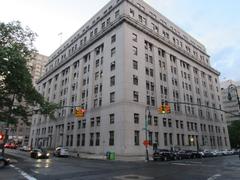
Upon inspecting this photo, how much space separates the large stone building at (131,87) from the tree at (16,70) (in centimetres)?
1204

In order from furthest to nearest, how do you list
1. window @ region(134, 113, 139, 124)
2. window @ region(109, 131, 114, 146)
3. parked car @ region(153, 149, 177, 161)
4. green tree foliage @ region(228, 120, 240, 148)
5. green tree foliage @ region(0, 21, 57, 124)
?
green tree foliage @ region(228, 120, 240, 148), window @ region(134, 113, 139, 124), window @ region(109, 131, 114, 146), parked car @ region(153, 149, 177, 161), green tree foliage @ region(0, 21, 57, 124)

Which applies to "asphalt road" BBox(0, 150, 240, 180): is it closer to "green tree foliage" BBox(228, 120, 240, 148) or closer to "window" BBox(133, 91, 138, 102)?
"window" BBox(133, 91, 138, 102)

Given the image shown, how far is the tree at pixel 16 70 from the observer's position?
90.5 feet

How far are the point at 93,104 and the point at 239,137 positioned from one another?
6116cm

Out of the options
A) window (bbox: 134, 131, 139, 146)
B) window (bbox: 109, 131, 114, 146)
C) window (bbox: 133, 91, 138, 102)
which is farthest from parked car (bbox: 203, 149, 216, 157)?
window (bbox: 109, 131, 114, 146)

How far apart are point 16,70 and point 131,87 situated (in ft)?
67.7

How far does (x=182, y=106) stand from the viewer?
176ft

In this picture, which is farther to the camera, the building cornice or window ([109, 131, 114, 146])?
the building cornice

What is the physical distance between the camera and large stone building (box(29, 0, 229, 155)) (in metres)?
41.8

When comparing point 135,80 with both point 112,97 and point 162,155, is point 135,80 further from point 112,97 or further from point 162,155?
point 162,155

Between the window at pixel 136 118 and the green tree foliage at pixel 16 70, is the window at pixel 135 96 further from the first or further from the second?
the green tree foliage at pixel 16 70

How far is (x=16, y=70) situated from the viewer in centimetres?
2923

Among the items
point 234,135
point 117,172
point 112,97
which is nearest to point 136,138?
point 112,97

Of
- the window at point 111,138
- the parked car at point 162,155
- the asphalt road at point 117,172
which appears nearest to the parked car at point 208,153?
the parked car at point 162,155
